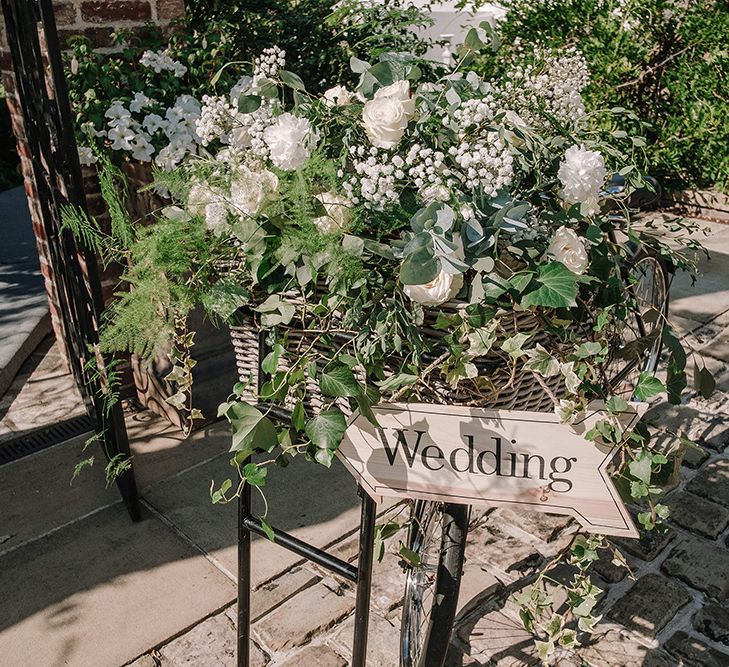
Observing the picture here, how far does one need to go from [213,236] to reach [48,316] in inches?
141

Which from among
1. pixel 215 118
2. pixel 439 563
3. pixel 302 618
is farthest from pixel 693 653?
pixel 215 118

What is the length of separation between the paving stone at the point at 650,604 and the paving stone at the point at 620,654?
0.21ft

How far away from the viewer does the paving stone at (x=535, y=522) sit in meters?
2.96

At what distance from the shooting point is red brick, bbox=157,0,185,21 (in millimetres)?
3299

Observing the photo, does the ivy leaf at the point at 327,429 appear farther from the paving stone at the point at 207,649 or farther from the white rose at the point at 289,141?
the paving stone at the point at 207,649

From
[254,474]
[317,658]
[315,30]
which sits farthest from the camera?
[315,30]

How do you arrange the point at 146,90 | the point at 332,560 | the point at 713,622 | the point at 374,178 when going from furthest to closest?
1. the point at 146,90
2. the point at 713,622
3. the point at 332,560
4. the point at 374,178

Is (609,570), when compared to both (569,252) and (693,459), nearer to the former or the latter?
(693,459)

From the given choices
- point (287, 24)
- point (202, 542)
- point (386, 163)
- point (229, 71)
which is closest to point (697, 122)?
point (287, 24)

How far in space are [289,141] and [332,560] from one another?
3.00 ft

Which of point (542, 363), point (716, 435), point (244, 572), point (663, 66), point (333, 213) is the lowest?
point (716, 435)

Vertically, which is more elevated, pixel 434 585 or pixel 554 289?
pixel 554 289

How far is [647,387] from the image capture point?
52.4 inches

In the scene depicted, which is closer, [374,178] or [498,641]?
[374,178]
